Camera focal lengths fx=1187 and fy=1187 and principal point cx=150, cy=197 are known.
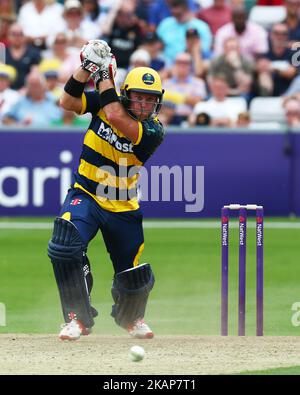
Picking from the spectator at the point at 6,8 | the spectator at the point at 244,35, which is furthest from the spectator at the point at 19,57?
the spectator at the point at 244,35

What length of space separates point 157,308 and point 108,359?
313cm

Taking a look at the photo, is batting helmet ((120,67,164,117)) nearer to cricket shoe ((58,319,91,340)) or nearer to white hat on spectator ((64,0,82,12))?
cricket shoe ((58,319,91,340))

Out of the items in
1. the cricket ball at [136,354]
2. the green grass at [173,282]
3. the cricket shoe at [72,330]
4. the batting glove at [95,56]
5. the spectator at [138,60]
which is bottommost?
the green grass at [173,282]

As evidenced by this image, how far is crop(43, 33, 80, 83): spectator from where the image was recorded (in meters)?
18.2

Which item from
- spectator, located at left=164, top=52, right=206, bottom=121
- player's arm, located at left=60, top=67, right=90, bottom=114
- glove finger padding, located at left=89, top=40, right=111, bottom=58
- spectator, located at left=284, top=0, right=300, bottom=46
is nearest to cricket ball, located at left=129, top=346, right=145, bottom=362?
player's arm, located at left=60, top=67, right=90, bottom=114

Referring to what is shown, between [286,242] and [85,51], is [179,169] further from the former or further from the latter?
[85,51]

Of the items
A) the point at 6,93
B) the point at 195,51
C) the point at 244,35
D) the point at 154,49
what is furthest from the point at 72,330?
the point at 244,35

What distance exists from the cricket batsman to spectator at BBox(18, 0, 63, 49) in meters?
→ 10.6

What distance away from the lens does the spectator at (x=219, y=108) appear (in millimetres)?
16734

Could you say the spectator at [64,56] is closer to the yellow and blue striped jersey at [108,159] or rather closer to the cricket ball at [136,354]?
the yellow and blue striped jersey at [108,159]

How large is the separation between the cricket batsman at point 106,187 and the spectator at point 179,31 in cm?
1029

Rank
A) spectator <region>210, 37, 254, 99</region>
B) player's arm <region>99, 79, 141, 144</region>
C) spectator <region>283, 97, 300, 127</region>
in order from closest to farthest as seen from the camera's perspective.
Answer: player's arm <region>99, 79, 141, 144</region>
spectator <region>283, 97, 300, 127</region>
spectator <region>210, 37, 254, 99</region>

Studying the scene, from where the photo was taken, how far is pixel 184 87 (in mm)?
17766

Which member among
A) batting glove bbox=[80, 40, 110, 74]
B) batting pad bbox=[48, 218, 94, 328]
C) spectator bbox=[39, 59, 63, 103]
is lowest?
batting pad bbox=[48, 218, 94, 328]
